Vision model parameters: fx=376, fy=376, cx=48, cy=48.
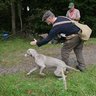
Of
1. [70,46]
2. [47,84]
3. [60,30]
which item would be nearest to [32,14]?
[70,46]

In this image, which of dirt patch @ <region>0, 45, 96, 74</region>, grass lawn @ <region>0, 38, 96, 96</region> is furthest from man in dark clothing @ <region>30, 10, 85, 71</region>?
dirt patch @ <region>0, 45, 96, 74</region>

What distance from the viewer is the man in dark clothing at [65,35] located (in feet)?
27.7

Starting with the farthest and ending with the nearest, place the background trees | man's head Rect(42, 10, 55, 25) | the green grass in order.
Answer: the background trees, man's head Rect(42, 10, 55, 25), the green grass

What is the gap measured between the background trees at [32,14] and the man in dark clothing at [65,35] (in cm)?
760

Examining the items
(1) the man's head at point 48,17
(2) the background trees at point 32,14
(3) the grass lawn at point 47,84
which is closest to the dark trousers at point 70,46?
(3) the grass lawn at point 47,84

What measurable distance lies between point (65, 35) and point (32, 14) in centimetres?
920

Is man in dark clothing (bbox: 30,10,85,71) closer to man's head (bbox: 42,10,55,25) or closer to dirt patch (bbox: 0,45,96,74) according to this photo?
man's head (bbox: 42,10,55,25)

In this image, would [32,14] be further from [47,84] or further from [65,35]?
[47,84]

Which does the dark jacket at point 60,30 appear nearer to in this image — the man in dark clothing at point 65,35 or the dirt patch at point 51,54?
the man in dark clothing at point 65,35

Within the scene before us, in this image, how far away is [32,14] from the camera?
58.5 ft

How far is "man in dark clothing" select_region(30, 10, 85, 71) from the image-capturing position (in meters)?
8.44

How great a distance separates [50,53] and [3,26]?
6796mm

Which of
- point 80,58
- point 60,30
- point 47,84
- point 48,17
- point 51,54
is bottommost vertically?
point 51,54

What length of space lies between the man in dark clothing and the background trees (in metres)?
7.60
